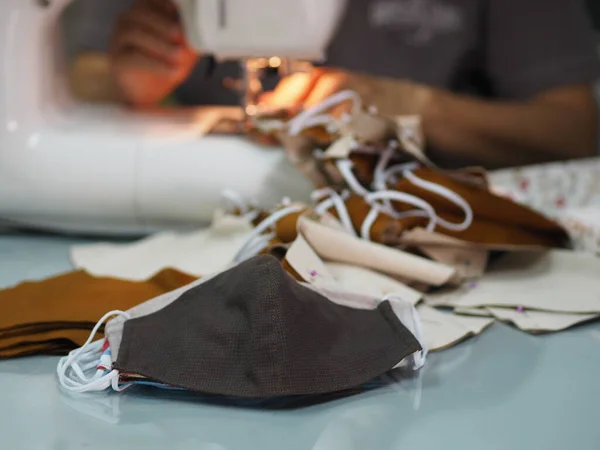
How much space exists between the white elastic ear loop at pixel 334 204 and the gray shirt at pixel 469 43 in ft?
3.71

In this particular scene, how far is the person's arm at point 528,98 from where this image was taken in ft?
Result: 5.82

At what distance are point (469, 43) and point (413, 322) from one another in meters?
1.50

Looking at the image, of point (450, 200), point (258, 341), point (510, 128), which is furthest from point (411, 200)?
point (510, 128)

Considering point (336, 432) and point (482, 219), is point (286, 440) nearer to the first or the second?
point (336, 432)

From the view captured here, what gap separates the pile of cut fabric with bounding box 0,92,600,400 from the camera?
25.7 inches

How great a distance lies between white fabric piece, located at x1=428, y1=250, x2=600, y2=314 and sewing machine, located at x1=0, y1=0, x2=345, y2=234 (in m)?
0.32

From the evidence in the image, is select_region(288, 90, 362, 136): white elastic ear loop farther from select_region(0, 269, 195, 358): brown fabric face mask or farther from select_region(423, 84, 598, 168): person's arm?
select_region(423, 84, 598, 168): person's arm

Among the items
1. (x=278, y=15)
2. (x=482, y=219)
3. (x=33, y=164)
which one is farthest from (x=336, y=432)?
(x=33, y=164)

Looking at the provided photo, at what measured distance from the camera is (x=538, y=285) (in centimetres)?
97

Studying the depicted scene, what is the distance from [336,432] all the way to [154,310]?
251mm

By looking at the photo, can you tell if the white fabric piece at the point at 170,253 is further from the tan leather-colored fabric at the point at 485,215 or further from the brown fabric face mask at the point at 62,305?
the tan leather-colored fabric at the point at 485,215

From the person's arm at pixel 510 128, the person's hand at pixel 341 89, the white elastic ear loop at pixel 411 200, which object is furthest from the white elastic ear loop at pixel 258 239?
the person's arm at pixel 510 128

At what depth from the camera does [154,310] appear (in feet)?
2.45

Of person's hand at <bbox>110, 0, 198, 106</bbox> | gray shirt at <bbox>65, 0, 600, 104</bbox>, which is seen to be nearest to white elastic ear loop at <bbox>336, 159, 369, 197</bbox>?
person's hand at <bbox>110, 0, 198, 106</bbox>
